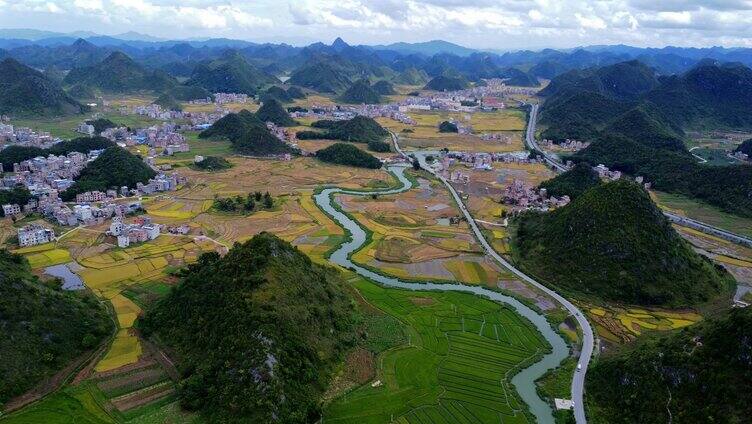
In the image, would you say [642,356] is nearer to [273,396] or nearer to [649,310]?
[649,310]

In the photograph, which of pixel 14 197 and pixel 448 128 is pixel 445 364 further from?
pixel 448 128

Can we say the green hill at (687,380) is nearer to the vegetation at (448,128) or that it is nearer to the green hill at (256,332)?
the green hill at (256,332)

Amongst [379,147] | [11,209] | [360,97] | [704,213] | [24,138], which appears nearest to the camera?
[11,209]

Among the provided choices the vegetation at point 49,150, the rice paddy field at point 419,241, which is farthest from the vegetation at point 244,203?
the vegetation at point 49,150

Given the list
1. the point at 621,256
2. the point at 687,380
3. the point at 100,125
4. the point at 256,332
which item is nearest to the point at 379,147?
the point at 100,125

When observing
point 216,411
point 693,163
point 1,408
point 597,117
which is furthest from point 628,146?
point 1,408

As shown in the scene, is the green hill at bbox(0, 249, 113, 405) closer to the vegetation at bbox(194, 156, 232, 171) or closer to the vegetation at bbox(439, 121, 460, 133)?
the vegetation at bbox(194, 156, 232, 171)
